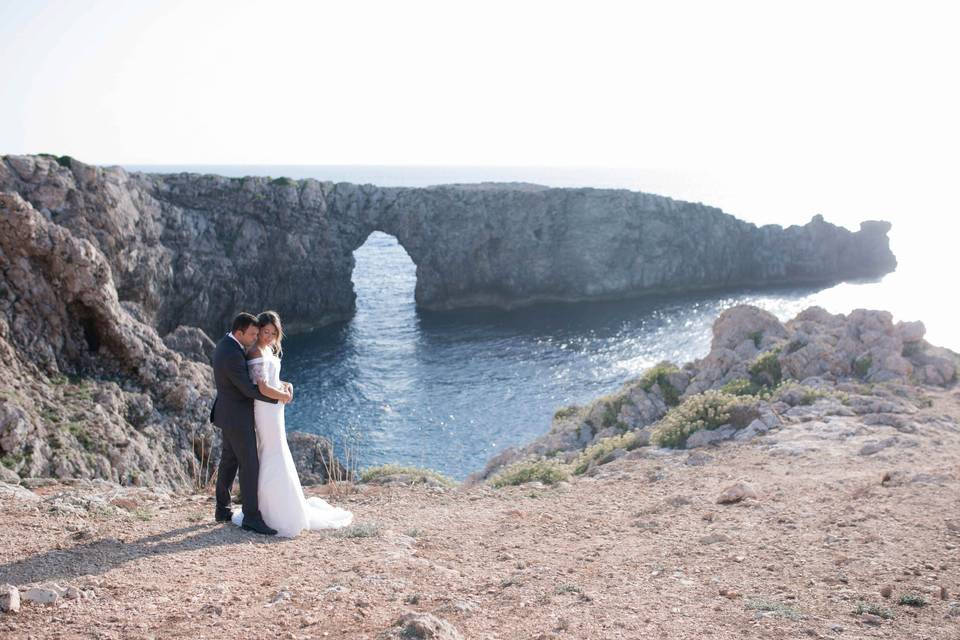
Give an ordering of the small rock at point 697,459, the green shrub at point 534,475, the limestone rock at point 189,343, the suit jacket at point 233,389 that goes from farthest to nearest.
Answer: the limestone rock at point 189,343, the green shrub at point 534,475, the small rock at point 697,459, the suit jacket at point 233,389

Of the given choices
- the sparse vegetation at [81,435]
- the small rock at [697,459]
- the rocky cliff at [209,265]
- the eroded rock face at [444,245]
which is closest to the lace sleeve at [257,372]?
the rocky cliff at [209,265]

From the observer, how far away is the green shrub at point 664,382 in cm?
2255

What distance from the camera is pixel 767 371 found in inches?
859

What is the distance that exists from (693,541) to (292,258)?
202 ft

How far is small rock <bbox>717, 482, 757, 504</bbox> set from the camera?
42.1 feet

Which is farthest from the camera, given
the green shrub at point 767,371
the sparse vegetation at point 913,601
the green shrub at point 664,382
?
the green shrub at point 664,382

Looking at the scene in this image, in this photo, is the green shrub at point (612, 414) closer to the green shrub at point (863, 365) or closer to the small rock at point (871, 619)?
the green shrub at point (863, 365)

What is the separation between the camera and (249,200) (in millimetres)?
65938

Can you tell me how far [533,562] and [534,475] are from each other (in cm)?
688

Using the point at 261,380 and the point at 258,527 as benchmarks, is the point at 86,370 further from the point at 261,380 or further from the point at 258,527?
the point at 261,380

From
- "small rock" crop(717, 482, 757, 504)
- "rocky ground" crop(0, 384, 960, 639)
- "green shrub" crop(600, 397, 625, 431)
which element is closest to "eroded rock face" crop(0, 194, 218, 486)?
"rocky ground" crop(0, 384, 960, 639)

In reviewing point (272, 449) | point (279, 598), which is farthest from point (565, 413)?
point (279, 598)

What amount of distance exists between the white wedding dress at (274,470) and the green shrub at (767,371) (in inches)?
596

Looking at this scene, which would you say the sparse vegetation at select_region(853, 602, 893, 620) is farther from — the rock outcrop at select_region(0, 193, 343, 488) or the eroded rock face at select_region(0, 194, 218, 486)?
the eroded rock face at select_region(0, 194, 218, 486)
